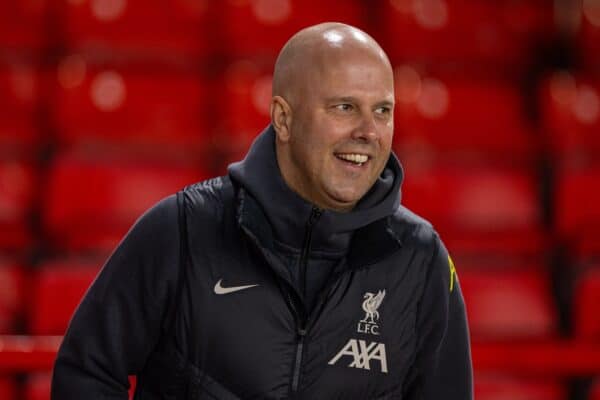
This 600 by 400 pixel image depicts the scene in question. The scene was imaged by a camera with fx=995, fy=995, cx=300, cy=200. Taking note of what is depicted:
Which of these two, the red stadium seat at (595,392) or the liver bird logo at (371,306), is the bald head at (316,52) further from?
the red stadium seat at (595,392)

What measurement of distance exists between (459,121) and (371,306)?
107cm

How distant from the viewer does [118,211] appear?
1692 mm

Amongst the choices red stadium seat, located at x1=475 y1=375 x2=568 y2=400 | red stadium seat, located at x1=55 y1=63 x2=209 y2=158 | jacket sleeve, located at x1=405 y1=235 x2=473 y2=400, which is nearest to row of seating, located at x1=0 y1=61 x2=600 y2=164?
red stadium seat, located at x1=55 y1=63 x2=209 y2=158

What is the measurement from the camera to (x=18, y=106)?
71.6 inches

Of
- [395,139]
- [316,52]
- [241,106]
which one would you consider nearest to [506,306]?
[395,139]

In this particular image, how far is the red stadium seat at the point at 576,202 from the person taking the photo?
176 centimetres

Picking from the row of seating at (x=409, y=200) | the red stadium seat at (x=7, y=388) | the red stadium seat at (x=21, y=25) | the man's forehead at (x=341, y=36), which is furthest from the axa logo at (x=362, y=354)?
the red stadium seat at (x=21, y=25)

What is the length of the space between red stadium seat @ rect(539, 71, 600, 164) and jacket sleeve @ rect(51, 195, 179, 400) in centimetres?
115

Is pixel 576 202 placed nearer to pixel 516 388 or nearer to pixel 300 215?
pixel 516 388

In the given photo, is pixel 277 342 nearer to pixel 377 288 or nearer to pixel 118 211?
pixel 377 288

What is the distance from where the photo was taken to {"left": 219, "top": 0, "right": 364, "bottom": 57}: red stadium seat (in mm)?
1949

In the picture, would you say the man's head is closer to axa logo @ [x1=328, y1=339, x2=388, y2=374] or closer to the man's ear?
the man's ear

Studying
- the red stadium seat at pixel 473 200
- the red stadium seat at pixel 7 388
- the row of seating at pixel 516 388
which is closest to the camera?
the red stadium seat at pixel 7 388

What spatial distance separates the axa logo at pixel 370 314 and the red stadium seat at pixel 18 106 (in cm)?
107
